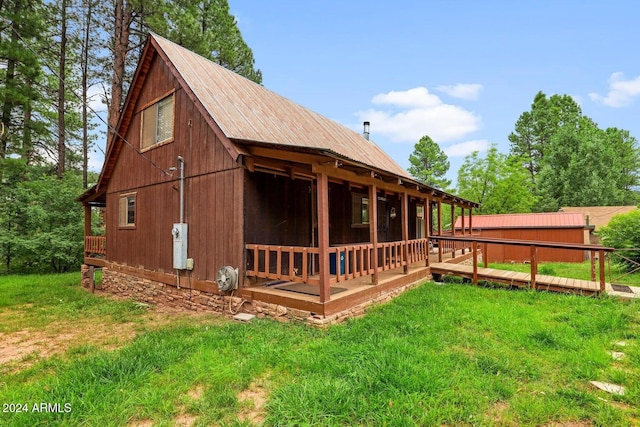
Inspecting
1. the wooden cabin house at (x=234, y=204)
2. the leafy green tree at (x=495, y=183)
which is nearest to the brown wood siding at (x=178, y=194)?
the wooden cabin house at (x=234, y=204)

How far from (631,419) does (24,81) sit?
19886 millimetres

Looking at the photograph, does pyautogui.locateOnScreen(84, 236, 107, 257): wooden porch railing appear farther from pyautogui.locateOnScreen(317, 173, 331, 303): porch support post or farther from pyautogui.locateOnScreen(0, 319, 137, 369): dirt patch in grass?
pyautogui.locateOnScreen(317, 173, 331, 303): porch support post

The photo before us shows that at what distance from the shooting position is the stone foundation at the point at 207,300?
5.35 metres

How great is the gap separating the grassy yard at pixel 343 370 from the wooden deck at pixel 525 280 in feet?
3.41

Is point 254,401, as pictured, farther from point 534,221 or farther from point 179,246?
point 534,221

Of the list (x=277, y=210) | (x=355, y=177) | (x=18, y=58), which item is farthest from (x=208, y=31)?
(x=355, y=177)

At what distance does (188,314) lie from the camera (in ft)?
21.9

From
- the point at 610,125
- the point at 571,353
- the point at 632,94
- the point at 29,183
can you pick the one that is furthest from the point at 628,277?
the point at 632,94

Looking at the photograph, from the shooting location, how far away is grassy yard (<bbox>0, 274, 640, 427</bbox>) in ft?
9.06

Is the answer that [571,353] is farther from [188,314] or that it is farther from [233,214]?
[188,314]

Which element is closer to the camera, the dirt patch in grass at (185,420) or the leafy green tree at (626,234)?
the dirt patch in grass at (185,420)

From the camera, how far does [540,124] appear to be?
32.6 metres

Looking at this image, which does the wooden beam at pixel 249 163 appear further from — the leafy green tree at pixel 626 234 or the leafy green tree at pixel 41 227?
the leafy green tree at pixel 626 234

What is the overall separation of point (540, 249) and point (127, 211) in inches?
754
